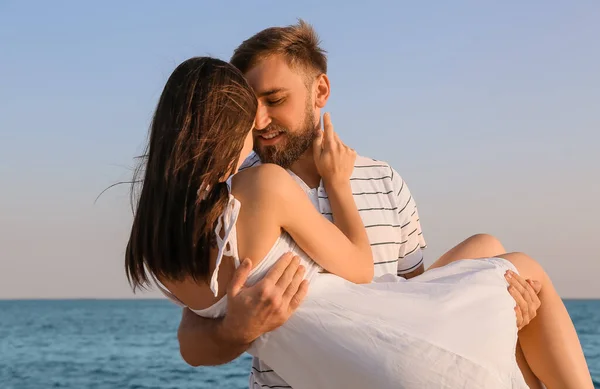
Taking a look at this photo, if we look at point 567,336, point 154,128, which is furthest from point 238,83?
point 567,336

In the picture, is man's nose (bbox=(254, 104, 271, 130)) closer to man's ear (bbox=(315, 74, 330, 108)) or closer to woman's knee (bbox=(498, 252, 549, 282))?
man's ear (bbox=(315, 74, 330, 108))

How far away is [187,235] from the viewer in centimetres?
243

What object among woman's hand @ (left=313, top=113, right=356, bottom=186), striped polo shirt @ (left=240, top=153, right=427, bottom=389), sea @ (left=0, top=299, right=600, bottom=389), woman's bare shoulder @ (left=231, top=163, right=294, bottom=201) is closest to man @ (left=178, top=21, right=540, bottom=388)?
striped polo shirt @ (left=240, top=153, right=427, bottom=389)

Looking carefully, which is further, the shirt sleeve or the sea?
the sea

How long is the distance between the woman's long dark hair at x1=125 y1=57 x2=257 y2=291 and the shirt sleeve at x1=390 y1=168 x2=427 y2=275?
3.78 ft

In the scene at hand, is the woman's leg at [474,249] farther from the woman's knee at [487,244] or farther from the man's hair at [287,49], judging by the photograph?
the man's hair at [287,49]

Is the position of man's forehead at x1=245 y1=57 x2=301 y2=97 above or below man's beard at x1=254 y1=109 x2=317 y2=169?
above

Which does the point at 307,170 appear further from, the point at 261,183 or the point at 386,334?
the point at 386,334

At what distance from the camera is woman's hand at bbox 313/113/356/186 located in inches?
121

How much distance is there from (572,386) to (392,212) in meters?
1.04

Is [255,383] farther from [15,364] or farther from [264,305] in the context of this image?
[15,364]

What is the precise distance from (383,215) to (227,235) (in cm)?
114

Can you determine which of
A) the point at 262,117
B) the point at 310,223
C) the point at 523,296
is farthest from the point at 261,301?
the point at 262,117

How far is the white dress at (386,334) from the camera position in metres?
2.33
